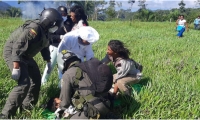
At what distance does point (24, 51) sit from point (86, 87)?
929 mm

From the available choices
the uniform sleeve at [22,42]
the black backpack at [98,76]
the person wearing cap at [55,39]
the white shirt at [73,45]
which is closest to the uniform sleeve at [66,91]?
the black backpack at [98,76]

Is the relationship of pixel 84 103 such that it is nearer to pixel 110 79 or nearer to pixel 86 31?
pixel 110 79

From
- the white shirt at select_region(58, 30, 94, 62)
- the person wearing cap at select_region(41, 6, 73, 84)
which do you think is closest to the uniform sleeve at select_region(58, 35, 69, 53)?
the white shirt at select_region(58, 30, 94, 62)

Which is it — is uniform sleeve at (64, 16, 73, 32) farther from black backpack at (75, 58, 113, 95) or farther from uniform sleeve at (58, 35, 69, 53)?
black backpack at (75, 58, 113, 95)

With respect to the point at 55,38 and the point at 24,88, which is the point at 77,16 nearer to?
the point at 55,38

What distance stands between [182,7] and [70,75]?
56666 mm

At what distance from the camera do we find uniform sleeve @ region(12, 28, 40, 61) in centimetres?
Answer: 317

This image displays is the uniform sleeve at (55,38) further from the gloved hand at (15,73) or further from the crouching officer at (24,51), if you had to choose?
the gloved hand at (15,73)

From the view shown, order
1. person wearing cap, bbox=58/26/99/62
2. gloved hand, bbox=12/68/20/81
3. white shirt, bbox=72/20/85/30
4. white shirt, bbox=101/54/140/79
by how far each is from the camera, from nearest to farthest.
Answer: gloved hand, bbox=12/68/20/81 < person wearing cap, bbox=58/26/99/62 < white shirt, bbox=101/54/140/79 < white shirt, bbox=72/20/85/30

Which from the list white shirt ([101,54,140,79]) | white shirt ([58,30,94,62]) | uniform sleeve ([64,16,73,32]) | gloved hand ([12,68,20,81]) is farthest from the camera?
uniform sleeve ([64,16,73,32])

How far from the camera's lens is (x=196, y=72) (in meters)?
5.39

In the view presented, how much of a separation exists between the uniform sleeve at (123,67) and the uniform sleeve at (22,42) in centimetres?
151

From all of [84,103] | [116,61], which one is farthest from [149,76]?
[84,103]

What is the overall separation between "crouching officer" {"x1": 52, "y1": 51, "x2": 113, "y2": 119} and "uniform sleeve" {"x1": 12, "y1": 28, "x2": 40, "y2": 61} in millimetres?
640
